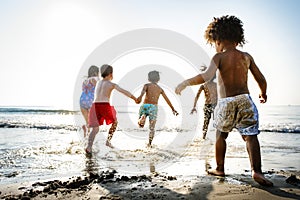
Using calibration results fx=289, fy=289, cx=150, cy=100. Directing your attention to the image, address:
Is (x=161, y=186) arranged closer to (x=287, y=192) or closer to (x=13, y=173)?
(x=287, y=192)

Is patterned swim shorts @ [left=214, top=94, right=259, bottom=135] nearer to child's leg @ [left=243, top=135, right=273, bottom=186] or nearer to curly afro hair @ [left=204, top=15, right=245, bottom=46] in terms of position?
child's leg @ [left=243, top=135, right=273, bottom=186]

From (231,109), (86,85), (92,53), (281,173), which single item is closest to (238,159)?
→ (281,173)

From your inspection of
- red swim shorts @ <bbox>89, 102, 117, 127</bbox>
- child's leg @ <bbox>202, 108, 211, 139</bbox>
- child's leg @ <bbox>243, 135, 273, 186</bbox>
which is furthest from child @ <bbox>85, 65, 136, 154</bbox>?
child's leg @ <bbox>202, 108, 211, 139</bbox>

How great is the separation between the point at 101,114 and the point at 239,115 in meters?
3.42

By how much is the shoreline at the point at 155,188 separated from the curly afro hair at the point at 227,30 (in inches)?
69.1

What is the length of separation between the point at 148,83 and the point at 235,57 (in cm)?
449

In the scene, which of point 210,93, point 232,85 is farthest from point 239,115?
point 210,93

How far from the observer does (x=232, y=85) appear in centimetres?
354

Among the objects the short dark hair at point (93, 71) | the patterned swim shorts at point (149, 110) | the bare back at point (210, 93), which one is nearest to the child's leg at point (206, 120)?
the bare back at point (210, 93)

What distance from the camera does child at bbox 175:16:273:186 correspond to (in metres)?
3.38

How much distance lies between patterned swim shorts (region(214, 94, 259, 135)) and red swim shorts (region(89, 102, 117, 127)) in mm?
3118

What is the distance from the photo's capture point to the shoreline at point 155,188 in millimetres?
2699

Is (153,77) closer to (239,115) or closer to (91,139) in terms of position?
(91,139)

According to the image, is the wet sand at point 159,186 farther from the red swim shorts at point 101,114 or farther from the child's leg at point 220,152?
the red swim shorts at point 101,114
